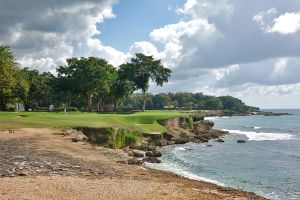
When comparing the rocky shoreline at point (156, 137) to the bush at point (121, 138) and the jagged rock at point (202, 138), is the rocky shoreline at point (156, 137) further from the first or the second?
the bush at point (121, 138)

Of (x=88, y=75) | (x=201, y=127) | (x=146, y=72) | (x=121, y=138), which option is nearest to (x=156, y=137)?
(x=121, y=138)

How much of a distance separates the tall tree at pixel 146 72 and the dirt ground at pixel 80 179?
68.3 metres

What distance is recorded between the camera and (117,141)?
50.2 metres

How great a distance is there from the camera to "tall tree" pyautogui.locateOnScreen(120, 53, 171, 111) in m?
104

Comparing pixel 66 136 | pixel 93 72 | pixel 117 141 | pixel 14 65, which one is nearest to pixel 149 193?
pixel 66 136

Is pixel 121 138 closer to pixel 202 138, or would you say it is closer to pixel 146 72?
pixel 202 138

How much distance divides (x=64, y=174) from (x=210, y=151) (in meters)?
31.3

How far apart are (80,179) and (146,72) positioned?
264ft

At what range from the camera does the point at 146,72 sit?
104 m

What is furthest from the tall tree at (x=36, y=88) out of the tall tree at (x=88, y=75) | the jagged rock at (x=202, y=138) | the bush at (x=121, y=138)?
the bush at (x=121, y=138)

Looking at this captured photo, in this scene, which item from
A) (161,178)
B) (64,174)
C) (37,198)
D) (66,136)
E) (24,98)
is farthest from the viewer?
(24,98)

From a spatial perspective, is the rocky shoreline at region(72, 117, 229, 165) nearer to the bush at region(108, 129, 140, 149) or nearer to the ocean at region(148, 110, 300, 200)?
the bush at region(108, 129, 140, 149)

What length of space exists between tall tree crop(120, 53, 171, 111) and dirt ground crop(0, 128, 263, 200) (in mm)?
68323

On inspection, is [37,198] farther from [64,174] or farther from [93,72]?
[93,72]
